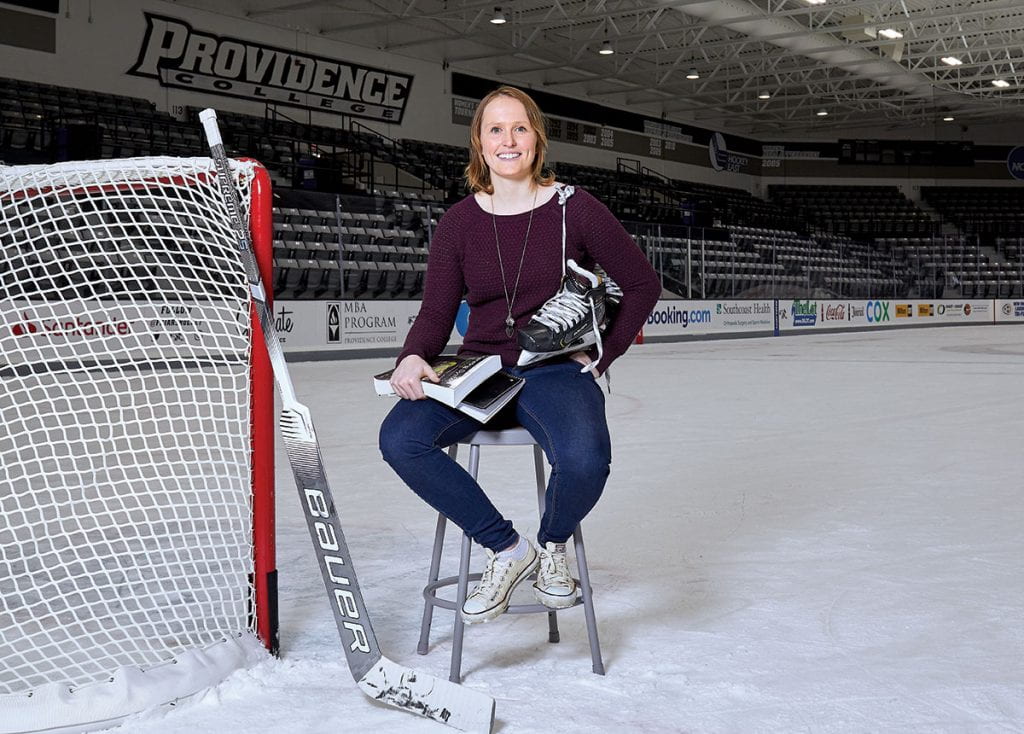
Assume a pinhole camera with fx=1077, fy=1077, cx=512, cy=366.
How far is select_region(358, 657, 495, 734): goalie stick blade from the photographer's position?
1809mm

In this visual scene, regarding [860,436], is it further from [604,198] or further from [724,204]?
[724,204]

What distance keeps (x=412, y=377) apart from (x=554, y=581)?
0.48 metres

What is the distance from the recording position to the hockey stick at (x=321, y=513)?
196 cm

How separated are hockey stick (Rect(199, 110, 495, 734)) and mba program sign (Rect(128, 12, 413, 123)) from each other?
1555 cm

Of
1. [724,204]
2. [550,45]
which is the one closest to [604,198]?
[550,45]

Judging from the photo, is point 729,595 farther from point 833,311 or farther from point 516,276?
point 833,311

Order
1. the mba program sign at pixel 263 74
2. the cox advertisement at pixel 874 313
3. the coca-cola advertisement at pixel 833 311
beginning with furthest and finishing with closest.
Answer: the coca-cola advertisement at pixel 833 311 < the cox advertisement at pixel 874 313 < the mba program sign at pixel 263 74

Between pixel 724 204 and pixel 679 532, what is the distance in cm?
2462

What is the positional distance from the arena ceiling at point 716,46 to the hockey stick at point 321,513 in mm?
16507

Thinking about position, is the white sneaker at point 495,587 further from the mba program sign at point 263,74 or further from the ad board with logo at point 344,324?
the mba program sign at point 263,74

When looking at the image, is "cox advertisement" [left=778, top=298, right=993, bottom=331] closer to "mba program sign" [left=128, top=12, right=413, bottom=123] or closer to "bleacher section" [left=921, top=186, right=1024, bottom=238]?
"mba program sign" [left=128, top=12, right=413, bottom=123]

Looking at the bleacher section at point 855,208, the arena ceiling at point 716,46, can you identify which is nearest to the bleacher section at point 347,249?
the arena ceiling at point 716,46

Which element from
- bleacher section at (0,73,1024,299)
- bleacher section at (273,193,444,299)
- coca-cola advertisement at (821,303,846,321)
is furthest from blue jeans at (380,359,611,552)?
coca-cola advertisement at (821,303,846,321)

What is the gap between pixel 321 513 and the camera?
2051 mm
